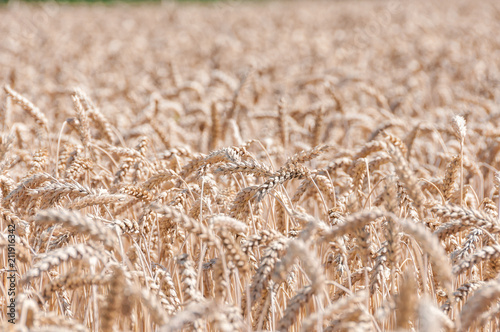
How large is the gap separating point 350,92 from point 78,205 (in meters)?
5.79

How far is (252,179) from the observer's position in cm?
275

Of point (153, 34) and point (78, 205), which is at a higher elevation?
point (153, 34)

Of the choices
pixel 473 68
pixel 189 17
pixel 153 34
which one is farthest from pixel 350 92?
pixel 189 17

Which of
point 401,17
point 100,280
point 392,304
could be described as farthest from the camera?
point 401,17

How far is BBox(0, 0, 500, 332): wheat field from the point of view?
1.63 m

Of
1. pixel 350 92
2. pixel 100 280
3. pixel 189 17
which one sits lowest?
pixel 100 280

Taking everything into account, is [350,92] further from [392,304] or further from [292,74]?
[392,304]

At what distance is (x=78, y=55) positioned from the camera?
950cm

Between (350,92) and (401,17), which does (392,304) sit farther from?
(401,17)

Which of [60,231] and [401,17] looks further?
[401,17]

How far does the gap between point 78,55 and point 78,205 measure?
812cm

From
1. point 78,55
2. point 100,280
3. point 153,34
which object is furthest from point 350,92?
point 153,34

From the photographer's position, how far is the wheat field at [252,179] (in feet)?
5.35

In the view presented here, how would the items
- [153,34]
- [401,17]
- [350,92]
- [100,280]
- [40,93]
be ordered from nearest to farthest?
[100,280]
[40,93]
[350,92]
[153,34]
[401,17]
